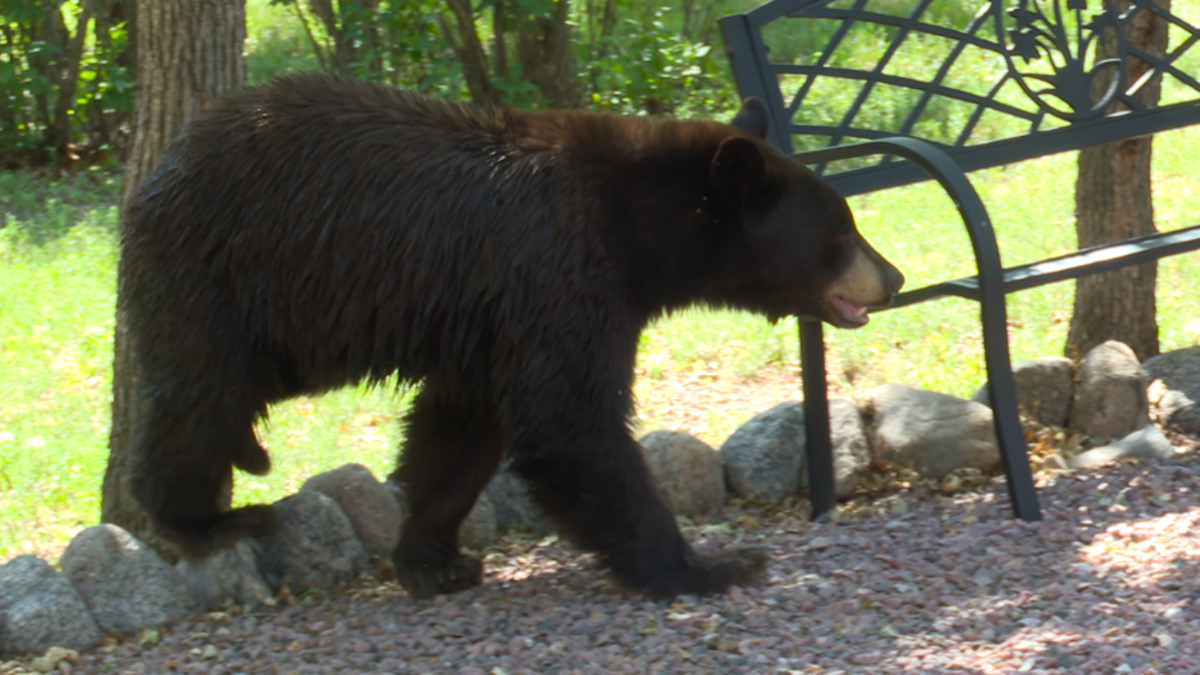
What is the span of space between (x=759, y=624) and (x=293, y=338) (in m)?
1.64

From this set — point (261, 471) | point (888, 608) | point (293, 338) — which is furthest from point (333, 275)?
point (888, 608)

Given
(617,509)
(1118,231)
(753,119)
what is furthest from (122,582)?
(1118,231)

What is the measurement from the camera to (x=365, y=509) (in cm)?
452

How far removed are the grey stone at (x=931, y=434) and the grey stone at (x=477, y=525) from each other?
153 centimetres

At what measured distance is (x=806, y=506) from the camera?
16.0ft

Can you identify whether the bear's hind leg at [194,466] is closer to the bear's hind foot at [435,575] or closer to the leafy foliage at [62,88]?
the bear's hind foot at [435,575]

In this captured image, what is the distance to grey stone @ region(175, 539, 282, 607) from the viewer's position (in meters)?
4.11

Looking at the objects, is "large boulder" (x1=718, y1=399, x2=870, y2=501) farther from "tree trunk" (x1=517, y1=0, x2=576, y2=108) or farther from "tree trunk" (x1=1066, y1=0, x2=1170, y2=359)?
"tree trunk" (x1=517, y1=0, x2=576, y2=108)

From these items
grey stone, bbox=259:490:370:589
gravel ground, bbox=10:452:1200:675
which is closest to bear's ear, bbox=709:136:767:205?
gravel ground, bbox=10:452:1200:675

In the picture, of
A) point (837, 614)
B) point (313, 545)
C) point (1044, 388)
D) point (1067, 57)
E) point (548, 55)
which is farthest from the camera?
point (548, 55)

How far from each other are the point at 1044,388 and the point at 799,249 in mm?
1771

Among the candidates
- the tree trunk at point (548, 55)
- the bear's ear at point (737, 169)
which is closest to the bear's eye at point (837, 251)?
the bear's ear at point (737, 169)

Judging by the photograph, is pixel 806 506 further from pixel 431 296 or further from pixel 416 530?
pixel 431 296

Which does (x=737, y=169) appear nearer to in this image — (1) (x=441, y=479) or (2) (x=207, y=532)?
(1) (x=441, y=479)
